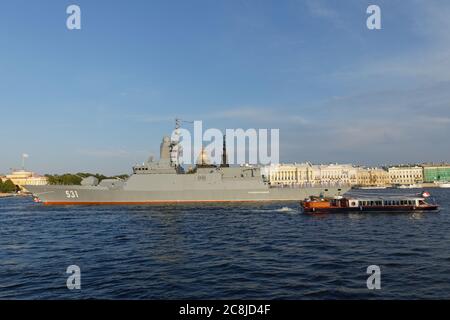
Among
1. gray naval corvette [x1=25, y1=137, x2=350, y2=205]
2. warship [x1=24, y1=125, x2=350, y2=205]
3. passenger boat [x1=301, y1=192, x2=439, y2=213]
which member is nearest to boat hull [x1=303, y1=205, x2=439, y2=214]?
passenger boat [x1=301, y1=192, x2=439, y2=213]

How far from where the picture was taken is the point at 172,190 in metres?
50.8

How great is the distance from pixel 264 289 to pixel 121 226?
19.6m

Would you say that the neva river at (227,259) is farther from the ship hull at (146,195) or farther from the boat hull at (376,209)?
the ship hull at (146,195)

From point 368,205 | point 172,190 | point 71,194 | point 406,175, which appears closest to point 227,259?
point 368,205

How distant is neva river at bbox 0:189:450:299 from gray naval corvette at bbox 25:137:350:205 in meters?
19.9

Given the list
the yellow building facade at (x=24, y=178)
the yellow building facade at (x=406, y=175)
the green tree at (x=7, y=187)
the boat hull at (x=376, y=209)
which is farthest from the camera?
the yellow building facade at (x=406, y=175)

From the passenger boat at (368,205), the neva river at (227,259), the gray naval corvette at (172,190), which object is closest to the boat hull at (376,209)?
the passenger boat at (368,205)

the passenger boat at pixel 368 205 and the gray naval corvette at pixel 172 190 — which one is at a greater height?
the gray naval corvette at pixel 172 190

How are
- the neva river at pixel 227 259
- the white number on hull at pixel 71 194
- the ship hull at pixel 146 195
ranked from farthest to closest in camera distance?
the white number on hull at pixel 71 194 < the ship hull at pixel 146 195 < the neva river at pixel 227 259

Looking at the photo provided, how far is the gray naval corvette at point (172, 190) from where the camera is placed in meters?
50.7

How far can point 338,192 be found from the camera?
171ft

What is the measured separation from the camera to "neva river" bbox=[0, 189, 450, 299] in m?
12.2

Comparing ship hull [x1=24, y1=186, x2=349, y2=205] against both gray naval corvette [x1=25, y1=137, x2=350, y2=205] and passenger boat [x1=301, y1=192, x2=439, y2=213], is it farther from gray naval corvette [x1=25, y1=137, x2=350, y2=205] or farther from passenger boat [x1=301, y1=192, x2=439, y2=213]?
passenger boat [x1=301, y1=192, x2=439, y2=213]
